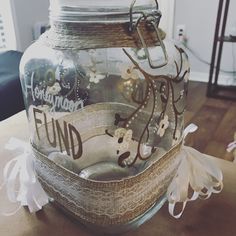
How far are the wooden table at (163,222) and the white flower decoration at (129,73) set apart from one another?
0.20 m

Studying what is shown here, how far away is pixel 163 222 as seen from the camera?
1.30 ft

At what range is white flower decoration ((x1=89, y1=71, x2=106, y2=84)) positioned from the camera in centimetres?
36

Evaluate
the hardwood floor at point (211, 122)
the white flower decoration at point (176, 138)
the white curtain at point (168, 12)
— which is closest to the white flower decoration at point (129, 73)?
the white flower decoration at point (176, 138)

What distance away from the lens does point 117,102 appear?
41 centimetres

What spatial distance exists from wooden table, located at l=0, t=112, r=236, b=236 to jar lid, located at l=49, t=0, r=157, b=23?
258mm

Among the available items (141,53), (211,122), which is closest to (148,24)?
(141,53)

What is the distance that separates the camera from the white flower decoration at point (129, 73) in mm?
331

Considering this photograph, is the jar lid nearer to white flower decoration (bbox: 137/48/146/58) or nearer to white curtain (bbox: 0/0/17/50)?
white flower decoration (bbox: 137/48/146/58)

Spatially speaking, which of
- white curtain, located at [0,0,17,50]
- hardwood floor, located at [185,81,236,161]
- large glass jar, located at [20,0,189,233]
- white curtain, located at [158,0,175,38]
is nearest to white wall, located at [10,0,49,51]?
white curtain, located at [0,0,17,50]

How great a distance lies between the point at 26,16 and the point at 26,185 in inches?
75.1

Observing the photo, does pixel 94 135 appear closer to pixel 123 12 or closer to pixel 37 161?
pixel 37 161

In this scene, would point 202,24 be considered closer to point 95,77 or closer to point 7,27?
point 7,27

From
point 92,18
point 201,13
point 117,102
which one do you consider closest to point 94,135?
point 117,102

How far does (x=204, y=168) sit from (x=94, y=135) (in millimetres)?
169
